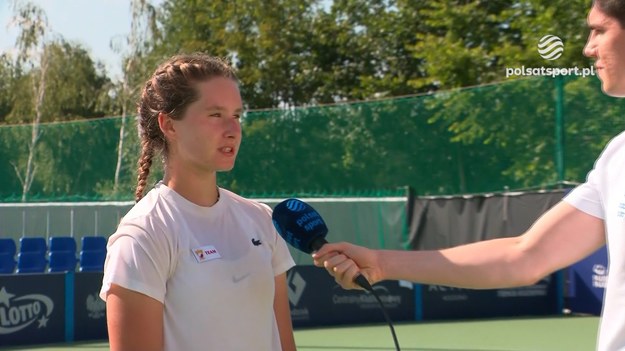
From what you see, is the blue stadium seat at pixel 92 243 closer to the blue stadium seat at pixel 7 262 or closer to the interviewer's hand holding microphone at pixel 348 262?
the blue stadium seat at pixel 7 262

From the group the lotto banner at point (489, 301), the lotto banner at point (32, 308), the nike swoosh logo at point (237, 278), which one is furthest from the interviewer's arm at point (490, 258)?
the lotto banner at point (489, 301)

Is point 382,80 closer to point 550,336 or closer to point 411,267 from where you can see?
point 550,336

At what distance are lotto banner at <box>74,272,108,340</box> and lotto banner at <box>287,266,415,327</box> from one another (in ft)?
7.38

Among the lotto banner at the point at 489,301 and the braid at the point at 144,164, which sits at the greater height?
the braid at the point at 144,164

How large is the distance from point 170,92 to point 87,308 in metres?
8.88

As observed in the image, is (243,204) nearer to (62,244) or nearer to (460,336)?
(460,336)

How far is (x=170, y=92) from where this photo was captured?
Answer: 3.11 m

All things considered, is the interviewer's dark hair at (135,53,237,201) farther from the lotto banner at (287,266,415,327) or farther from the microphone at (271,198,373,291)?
the lotto banner at (287,266,415,327)

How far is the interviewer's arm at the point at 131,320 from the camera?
9.16 feet

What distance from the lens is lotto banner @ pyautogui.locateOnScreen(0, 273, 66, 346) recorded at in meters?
11.1

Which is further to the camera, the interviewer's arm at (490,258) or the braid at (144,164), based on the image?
the braid at (144,164)

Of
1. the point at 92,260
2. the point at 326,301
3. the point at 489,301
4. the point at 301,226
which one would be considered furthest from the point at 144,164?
the point at 489,301

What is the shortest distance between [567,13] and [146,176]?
1873 cm

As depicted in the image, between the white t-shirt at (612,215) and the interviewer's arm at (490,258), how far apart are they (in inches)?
1.9
